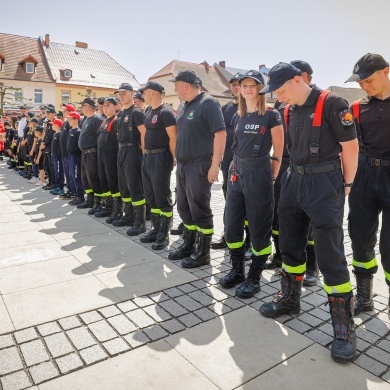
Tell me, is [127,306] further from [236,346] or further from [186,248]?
[186,248]

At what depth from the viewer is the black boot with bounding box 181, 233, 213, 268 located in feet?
14.4

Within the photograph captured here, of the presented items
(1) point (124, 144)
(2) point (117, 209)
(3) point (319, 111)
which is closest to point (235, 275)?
(3) point (319, 111)

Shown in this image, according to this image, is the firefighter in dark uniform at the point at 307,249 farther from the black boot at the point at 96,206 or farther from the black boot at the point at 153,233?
the black boot at the point at 96,206

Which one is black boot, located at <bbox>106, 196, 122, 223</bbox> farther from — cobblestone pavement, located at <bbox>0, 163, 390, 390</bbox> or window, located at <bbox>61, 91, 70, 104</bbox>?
window, located at <bbox>61, 91, 70, 104</bbox>

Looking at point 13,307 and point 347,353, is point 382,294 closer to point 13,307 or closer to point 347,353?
point 347,353

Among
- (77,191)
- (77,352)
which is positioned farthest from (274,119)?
(77,191)

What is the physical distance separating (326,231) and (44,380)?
2.26m

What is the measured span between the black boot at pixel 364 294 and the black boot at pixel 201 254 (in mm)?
1772

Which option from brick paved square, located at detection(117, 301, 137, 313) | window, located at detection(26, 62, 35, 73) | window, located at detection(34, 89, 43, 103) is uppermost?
window, located at detection(26, 62, 35, 73)

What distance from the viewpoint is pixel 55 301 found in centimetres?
348

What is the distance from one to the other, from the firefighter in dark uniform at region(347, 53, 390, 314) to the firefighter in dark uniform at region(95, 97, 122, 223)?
429 centimetres

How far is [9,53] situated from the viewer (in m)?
37.4

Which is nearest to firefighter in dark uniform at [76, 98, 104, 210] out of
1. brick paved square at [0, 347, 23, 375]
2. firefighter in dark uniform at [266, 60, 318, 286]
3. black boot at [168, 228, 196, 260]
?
black boot at [168, 228, 196, 260]

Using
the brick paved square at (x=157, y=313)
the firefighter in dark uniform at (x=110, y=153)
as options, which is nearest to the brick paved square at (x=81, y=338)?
the brick paved square at (x=157, y=313)
